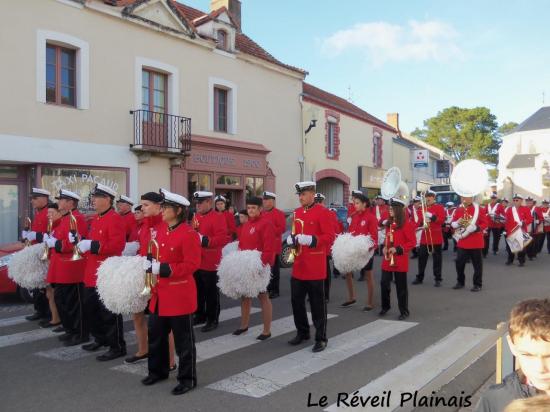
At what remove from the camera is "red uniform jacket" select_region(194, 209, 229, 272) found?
7397 millimetres

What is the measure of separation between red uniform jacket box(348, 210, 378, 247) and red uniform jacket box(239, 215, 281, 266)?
260cm

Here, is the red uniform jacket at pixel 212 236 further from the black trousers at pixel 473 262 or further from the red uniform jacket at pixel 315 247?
the black trousers at pixel 473 262

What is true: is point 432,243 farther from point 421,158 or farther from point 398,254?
point 421,158

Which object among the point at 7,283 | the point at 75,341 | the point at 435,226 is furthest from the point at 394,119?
the point at 75,341

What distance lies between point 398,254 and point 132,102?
383 inches

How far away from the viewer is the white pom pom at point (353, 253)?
8.42 metres

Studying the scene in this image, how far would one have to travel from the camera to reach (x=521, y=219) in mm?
14570

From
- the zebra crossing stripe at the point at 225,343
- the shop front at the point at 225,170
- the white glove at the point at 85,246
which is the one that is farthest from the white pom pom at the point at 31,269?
the shop front at the point at 225,170

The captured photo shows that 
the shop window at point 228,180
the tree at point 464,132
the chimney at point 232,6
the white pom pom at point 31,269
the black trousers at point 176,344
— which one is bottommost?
the black trousers at point 176,344

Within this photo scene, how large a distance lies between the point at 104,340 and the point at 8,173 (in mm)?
8250

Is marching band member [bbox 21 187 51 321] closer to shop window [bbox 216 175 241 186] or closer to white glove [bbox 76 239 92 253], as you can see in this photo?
white glove [bbox 76 239 92 253]

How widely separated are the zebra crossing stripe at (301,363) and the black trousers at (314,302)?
0.27m

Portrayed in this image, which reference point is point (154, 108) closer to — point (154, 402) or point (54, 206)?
point (54, 206)

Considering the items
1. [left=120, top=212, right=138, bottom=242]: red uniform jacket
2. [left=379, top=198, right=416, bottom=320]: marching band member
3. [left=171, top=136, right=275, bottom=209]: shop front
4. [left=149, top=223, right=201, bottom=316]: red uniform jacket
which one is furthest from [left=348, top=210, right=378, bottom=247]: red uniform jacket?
[left=171, top=136, right=275, bottom=209]: shop front
